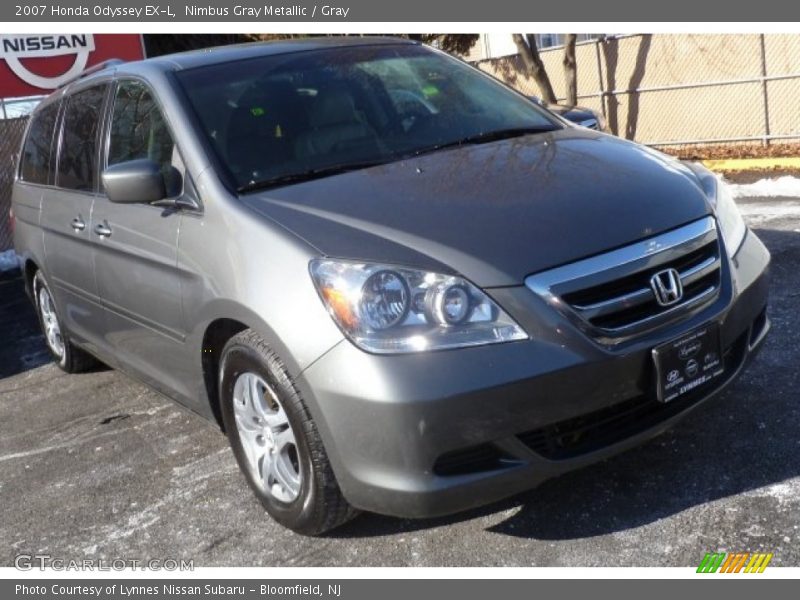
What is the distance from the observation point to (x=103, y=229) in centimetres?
465

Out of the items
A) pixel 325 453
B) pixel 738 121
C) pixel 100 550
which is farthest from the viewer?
pixel 738 121

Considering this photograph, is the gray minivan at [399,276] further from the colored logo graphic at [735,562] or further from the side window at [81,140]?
the colored logo graphic at [735,562]

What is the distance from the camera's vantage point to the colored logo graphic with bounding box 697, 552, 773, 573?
308 cm

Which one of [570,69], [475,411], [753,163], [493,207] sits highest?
[493,207]

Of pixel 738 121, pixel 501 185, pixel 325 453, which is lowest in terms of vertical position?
pixel 738 121

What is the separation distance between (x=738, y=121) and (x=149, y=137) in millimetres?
11011

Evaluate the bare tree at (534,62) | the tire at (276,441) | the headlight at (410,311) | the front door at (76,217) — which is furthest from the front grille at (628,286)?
the bare tree at (534,62)

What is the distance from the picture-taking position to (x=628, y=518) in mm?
3438

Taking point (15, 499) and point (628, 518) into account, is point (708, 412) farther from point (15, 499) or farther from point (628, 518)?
point (15, 499)

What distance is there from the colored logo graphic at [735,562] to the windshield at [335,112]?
1990mm

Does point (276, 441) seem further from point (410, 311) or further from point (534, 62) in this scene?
point (534, 62)

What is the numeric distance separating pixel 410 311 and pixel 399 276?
0.13 m

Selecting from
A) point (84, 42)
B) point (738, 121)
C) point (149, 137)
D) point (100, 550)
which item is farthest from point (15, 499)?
point (738, 121)

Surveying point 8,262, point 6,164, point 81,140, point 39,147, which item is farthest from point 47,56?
point 81,140
